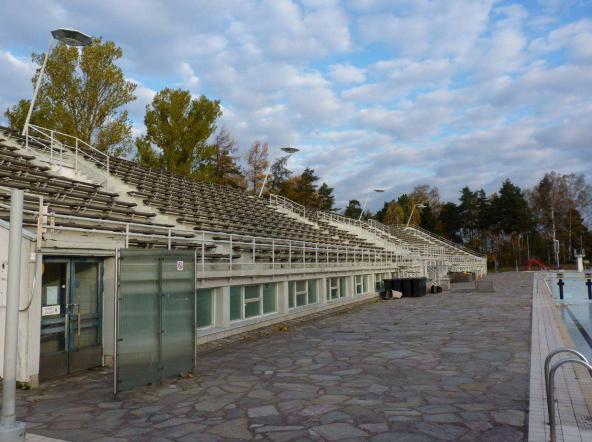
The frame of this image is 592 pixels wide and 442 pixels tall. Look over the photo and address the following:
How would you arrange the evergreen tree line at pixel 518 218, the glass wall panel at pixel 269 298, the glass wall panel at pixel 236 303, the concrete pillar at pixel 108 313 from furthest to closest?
the evergreen tree line at pixel 518 218 → the glass wall panel at pixel 269 298 → the glass wall panel at pixel 236 303 → the concrete pillar at pixel 108 313

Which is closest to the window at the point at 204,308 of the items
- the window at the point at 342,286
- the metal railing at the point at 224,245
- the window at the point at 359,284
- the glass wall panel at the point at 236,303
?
the metal railing at the point at 224,245

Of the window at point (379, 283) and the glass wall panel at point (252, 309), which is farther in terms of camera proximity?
the window at point (379, 283)

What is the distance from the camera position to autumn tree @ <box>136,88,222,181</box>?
123 feet

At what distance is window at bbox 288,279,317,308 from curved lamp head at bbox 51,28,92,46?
10113mm

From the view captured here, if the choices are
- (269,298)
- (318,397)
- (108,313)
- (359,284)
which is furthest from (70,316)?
(359,284)

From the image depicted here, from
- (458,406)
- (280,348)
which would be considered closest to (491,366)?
(458,406)

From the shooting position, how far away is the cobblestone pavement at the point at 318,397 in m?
5.14

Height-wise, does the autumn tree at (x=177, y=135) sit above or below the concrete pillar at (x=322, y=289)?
above

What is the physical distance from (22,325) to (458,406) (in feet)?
20.2

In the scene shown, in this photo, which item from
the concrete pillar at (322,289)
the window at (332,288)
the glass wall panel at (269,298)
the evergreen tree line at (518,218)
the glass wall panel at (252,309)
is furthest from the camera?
the evergreen tree line at (518,218)

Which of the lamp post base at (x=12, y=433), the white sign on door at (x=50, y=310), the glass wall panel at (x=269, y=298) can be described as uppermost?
the white sign on door at (x=50, y=310)

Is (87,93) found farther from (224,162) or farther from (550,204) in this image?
(550,204)

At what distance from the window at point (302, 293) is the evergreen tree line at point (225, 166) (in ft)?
63.0

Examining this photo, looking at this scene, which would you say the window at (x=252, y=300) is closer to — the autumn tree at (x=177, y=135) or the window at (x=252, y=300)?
the window at (x=252, y=300)
